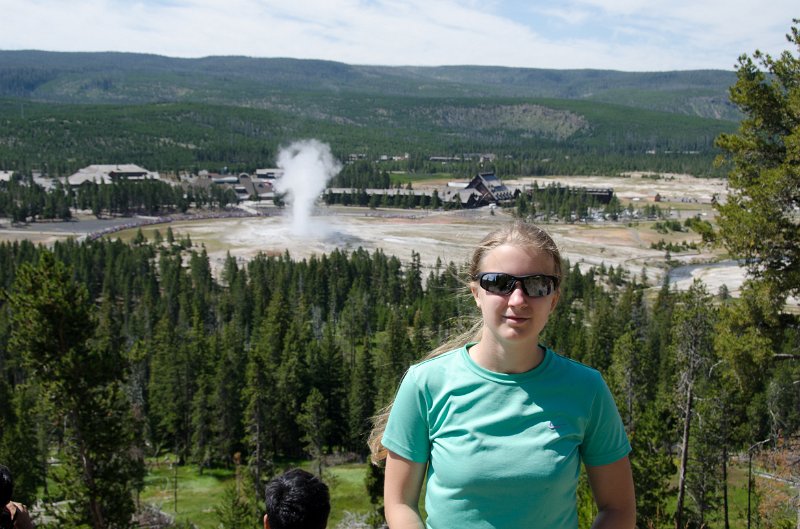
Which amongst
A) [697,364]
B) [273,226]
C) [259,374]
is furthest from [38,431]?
[273,226]

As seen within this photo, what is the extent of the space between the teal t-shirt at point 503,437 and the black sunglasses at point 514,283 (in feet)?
1.00

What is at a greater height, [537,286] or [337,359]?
[537,286]

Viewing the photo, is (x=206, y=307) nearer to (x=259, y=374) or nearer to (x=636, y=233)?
(x=259, y=374)

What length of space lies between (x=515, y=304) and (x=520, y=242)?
0.96 ft

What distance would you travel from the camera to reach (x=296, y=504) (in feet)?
13.0

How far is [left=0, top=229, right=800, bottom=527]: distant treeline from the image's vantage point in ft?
46.6

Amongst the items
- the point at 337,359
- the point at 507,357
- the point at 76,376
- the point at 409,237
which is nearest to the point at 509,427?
the point at 507,357

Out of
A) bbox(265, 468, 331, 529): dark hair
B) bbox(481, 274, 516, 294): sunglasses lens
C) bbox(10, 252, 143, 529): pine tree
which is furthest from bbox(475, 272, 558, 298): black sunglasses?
bbox(10, 252, 143, 529): pine tree

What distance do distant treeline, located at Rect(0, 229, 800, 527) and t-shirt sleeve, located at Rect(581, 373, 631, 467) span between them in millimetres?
929

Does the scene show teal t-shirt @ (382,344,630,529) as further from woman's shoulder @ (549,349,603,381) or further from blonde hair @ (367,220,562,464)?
blonde hair @ (367,220,562,464)

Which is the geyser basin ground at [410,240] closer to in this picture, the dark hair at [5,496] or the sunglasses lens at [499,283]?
the dark hair at [5,496]

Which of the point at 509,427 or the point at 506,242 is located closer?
the point at 509,427

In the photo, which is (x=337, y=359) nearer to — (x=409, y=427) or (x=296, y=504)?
(x=296, y=504)

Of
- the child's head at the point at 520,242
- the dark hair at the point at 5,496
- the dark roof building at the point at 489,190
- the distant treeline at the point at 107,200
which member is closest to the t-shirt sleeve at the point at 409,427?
the child's head at the point at 520,242
